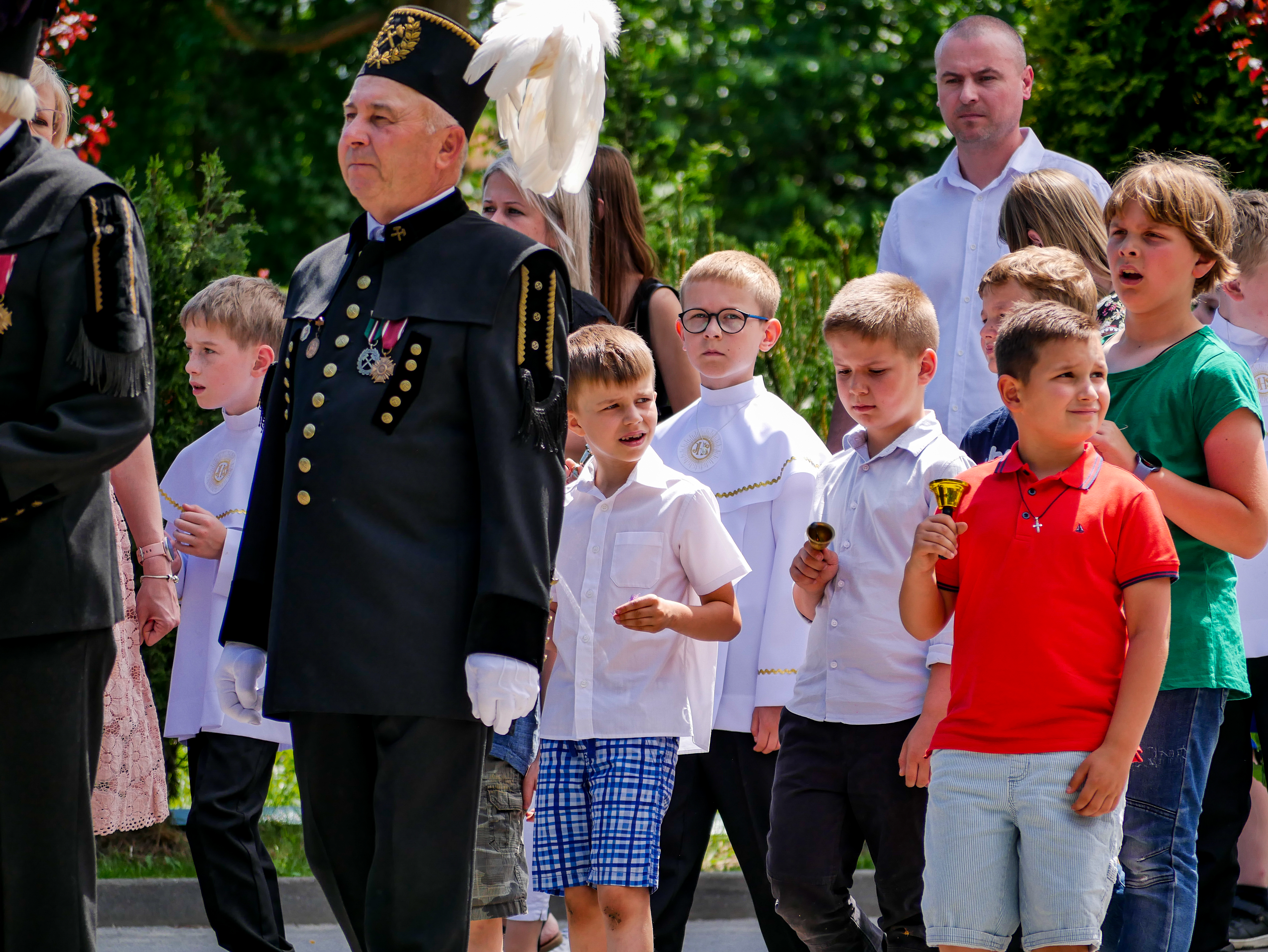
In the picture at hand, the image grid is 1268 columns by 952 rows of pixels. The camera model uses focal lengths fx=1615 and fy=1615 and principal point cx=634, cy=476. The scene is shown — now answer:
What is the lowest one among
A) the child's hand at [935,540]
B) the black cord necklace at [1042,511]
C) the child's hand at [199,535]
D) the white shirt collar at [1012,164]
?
the child's hand at [199,535]

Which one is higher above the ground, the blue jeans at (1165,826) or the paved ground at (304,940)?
the blue jeans at (1165,826)

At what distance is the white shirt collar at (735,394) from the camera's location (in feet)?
15.2

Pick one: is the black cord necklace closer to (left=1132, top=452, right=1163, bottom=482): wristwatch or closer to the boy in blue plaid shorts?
(left=1132, top=452, right=1163, bottom=482): wristwatch

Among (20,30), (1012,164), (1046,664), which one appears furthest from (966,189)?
(20,30)

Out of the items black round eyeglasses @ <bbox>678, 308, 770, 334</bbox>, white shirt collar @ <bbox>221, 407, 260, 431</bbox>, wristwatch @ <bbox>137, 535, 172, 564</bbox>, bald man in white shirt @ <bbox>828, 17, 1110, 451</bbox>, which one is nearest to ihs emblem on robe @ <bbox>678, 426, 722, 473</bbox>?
black round eyeglasses @ <bbox>678, 308, 770, 334</bbox>

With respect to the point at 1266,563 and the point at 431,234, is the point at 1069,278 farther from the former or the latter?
the point at 431,234

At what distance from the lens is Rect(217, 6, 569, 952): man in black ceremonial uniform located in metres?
2.92

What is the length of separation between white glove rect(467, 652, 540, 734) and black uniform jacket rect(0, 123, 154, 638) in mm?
699

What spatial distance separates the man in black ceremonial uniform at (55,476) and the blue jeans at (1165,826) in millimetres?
2274

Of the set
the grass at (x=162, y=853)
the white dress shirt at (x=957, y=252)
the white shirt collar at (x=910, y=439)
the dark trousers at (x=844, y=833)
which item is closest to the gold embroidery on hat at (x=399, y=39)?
the white shirt collar at (x=910, y=439)

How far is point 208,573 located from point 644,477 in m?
1.63

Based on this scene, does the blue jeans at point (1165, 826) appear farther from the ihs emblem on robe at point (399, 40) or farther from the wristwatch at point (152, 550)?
the wristwatch at point (152, 550)

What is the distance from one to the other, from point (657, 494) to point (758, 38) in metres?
14.7

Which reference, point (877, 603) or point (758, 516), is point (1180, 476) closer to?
point (877, 603)
